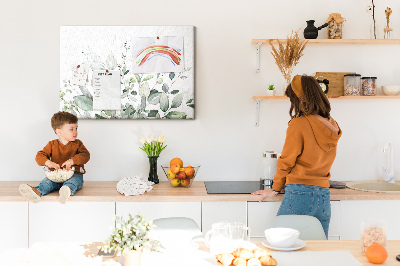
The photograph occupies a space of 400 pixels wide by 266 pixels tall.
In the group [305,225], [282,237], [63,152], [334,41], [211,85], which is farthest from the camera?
[211,85]

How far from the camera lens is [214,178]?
3289 millimetres

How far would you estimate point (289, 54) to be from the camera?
306cm

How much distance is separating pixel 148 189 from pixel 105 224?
34 cm

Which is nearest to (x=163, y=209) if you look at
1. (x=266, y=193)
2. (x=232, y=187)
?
(x=232, y=187)

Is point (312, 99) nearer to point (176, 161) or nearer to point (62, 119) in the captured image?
point (176, 161)

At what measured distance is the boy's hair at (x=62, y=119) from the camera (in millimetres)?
2943

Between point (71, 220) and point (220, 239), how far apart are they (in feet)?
4.93

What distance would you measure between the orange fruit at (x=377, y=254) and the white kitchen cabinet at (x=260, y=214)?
3.97 feet

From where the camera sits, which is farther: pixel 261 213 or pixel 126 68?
pixel 126 68

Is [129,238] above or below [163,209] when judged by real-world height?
above

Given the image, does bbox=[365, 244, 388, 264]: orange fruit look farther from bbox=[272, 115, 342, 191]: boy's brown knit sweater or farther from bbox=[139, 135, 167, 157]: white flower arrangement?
bbox=[139, 135, 167, 157]: white flower arrangement

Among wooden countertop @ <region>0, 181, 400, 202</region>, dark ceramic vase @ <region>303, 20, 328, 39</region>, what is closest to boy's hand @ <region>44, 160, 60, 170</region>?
wooden countertop @ <region>0, 181, 400, 202</region>

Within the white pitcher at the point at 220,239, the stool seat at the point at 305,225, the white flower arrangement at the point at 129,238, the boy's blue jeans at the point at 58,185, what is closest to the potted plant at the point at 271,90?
the stool seat at the point at 305,225

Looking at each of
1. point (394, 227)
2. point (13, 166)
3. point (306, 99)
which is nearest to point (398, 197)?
point (394, 227)
